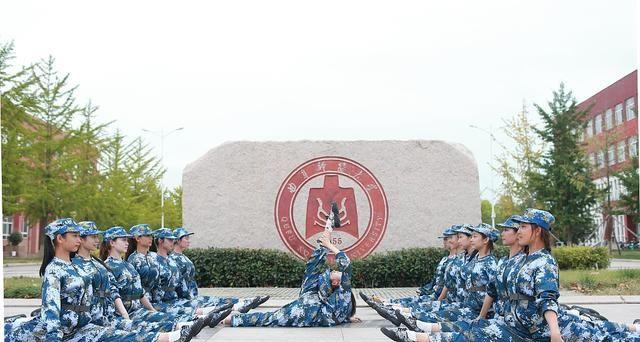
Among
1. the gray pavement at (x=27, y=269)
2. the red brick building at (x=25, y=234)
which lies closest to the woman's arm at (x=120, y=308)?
the gray pavement at (x=27, y=269)

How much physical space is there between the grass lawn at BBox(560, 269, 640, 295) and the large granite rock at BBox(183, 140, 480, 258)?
2470 millimetres

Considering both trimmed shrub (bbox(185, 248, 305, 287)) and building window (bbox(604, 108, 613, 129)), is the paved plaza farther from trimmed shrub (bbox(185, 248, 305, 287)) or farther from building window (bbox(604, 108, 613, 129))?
building window (bbox(604, 108, 613, 129))

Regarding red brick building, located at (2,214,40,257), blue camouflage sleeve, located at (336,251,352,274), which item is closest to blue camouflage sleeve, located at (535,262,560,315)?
blue camouflage sleeve, located at (336,251,352,274)

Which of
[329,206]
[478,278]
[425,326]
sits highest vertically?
[329,206]

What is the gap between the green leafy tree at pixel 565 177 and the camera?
93.7 feet

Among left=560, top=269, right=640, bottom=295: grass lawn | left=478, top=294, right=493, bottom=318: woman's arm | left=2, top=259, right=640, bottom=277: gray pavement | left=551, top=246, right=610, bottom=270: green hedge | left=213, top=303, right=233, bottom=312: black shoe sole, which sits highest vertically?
left=478, top=294, right=493, bottom=318: woman's arm

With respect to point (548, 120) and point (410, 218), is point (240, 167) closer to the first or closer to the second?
point (410, 218)

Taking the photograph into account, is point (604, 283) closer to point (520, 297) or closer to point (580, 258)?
point (580, 258)

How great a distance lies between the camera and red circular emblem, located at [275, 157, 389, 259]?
46.9 feet

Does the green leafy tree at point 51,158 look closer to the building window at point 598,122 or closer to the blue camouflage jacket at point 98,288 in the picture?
the blue camouflage jacket at point 98,288

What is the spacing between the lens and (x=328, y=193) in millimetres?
14453

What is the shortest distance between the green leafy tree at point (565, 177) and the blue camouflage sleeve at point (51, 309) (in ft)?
86.3

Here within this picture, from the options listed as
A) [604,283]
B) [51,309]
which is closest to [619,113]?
[604,283]

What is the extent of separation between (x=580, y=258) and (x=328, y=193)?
6.75 meters
